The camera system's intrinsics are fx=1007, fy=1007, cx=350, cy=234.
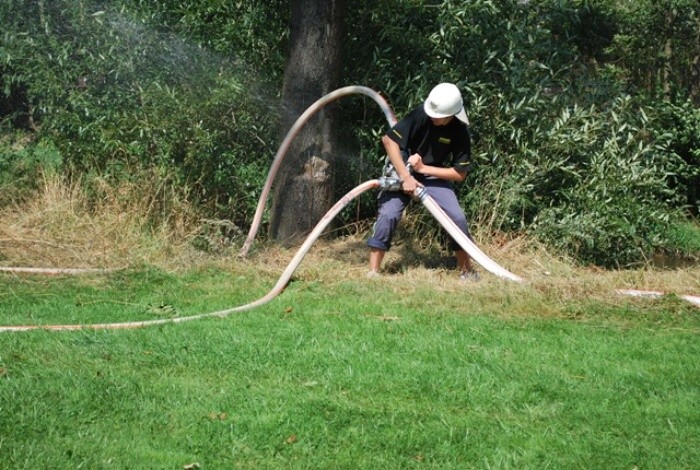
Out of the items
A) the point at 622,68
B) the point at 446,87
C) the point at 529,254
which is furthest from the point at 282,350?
the point at 622,68

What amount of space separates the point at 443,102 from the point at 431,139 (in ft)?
1.41

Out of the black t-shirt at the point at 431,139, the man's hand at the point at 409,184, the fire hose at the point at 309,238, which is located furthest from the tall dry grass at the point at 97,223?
the black t-shirt at the point at 431,139

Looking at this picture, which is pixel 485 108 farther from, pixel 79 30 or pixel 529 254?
pixel 79 30

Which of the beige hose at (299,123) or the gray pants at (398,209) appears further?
the beige hose at (299,123)

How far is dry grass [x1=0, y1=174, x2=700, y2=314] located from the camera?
7816mm

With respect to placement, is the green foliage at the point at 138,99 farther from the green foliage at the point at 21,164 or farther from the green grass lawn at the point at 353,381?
the green grass lawn at the point at 353,381

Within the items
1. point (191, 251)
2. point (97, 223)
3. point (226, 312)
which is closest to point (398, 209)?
point (191, 251)

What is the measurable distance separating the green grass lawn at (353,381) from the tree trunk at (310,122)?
2200 mm

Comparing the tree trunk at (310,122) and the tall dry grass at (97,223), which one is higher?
the tree trunk at (310,122)

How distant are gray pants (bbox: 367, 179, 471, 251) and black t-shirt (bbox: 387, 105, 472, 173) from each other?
21cm

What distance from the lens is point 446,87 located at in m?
7.82

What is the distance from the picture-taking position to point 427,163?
824 cm

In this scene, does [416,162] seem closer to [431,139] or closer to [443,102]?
[431,139]

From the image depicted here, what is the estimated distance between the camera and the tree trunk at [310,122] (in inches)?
376
